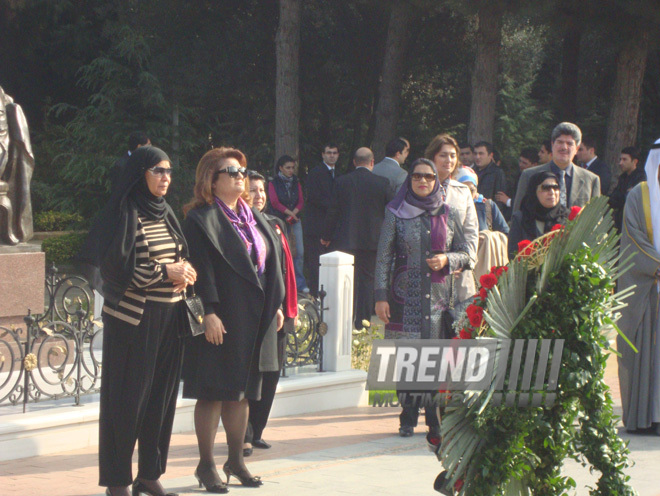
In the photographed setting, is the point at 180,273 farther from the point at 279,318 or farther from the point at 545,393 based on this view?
the point at 545,393

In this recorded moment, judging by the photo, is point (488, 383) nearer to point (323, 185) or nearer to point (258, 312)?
point (258, 312)

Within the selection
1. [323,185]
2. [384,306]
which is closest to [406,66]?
[323,185]

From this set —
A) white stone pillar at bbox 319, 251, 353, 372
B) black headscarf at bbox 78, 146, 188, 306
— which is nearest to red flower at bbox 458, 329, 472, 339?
black headscarf at bbox 78, 146, 188, 306

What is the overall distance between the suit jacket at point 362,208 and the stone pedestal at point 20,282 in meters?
4.48

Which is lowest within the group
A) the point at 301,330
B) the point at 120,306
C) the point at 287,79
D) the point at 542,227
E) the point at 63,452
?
the point at 63,452

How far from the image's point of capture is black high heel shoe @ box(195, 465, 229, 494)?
18.7 ft

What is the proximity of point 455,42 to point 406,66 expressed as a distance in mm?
1341

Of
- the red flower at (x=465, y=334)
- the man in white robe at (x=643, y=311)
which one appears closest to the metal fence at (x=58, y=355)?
the man in white robe at (x=643, y=311)

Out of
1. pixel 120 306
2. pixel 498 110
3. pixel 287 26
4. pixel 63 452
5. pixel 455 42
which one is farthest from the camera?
pixel 498 110

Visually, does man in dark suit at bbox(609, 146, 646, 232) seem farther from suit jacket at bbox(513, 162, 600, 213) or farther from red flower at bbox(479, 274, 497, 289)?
red flower at bbox(479, 274, 497, 289)

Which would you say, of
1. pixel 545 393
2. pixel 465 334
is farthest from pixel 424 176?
pixel 545 393

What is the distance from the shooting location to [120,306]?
5359 mm

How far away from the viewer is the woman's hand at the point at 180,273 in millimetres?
5410

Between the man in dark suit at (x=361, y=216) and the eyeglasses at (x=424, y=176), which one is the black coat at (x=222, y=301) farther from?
the man in dark suit at (x=361, y=216)
